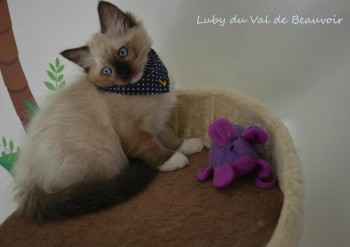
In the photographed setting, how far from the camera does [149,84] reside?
44.3 inches

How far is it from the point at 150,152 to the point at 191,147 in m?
0.20

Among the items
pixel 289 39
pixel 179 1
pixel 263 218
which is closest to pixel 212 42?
pixel 179 1

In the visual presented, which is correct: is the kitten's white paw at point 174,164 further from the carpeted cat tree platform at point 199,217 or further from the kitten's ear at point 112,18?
the kitten's ear at point 112,18

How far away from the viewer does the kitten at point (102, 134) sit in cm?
96

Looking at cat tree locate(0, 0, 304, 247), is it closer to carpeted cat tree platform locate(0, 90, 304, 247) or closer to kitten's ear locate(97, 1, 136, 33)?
carpeted cat tree platform locate(0, 90, 304, 247)

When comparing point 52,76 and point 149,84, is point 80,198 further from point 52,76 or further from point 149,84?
point 52,76

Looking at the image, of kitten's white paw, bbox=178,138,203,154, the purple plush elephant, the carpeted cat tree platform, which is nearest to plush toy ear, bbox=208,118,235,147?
the purple plush elephant

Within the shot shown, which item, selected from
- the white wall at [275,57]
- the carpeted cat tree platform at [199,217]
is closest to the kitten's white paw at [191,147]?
the carpeted cat tree platform at [199,217]

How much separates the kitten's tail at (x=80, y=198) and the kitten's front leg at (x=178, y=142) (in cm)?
29

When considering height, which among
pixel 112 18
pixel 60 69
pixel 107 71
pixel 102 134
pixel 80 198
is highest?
pixel 112 18

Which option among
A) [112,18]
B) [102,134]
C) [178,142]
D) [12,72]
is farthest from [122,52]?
[12,72]

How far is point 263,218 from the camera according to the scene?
2.59 ft

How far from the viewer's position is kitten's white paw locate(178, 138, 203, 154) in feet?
4.04

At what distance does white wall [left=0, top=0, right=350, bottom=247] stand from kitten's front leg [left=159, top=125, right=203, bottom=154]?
415 millimetres
